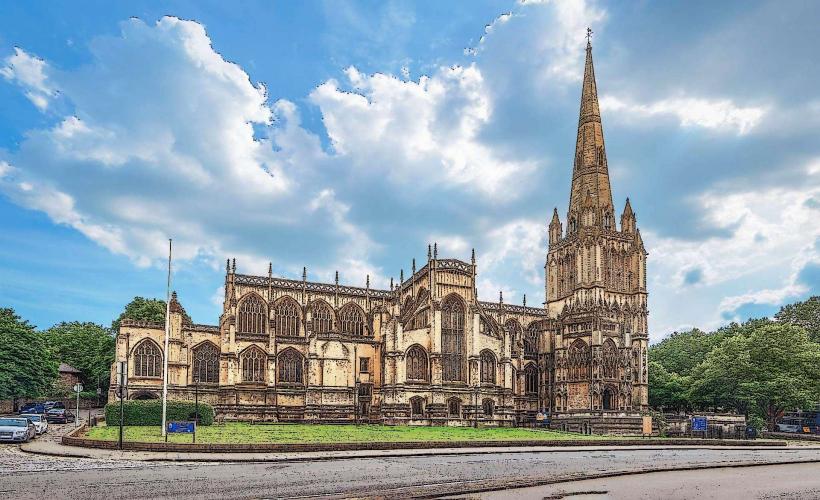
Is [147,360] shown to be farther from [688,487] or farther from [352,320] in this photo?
[688,487]

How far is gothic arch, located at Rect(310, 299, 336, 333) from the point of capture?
7046cm

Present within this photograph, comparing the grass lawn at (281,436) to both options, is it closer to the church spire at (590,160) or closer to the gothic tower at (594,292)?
the gothic tower at (594,292)

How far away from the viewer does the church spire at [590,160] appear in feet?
259

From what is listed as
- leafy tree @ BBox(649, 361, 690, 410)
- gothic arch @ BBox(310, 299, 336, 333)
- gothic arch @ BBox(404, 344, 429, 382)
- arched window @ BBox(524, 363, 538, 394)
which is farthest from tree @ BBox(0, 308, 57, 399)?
leafy tree @ BBox(649, 361, 690, 410)

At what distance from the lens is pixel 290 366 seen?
213 feet

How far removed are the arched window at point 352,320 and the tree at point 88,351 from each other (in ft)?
83.0

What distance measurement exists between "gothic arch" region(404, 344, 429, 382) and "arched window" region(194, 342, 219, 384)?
55.9 feet

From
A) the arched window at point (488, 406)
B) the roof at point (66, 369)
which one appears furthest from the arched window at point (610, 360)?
the roof at point (66, 369)

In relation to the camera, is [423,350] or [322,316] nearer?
[423,350]

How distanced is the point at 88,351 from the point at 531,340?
50.8m

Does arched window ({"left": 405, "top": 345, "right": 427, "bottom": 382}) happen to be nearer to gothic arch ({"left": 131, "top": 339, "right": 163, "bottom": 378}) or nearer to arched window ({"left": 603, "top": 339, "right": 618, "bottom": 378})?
arched window ({"left": 603, "top": 339, "right": 618, "bottom": 378})

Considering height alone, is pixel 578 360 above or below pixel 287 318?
below

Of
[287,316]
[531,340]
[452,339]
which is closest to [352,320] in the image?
[287,316]

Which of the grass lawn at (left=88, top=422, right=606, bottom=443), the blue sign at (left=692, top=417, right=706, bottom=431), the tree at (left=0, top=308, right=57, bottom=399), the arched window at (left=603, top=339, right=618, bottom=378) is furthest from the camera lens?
the arched window at (left=603, top=339, right=618, bottom=378)
